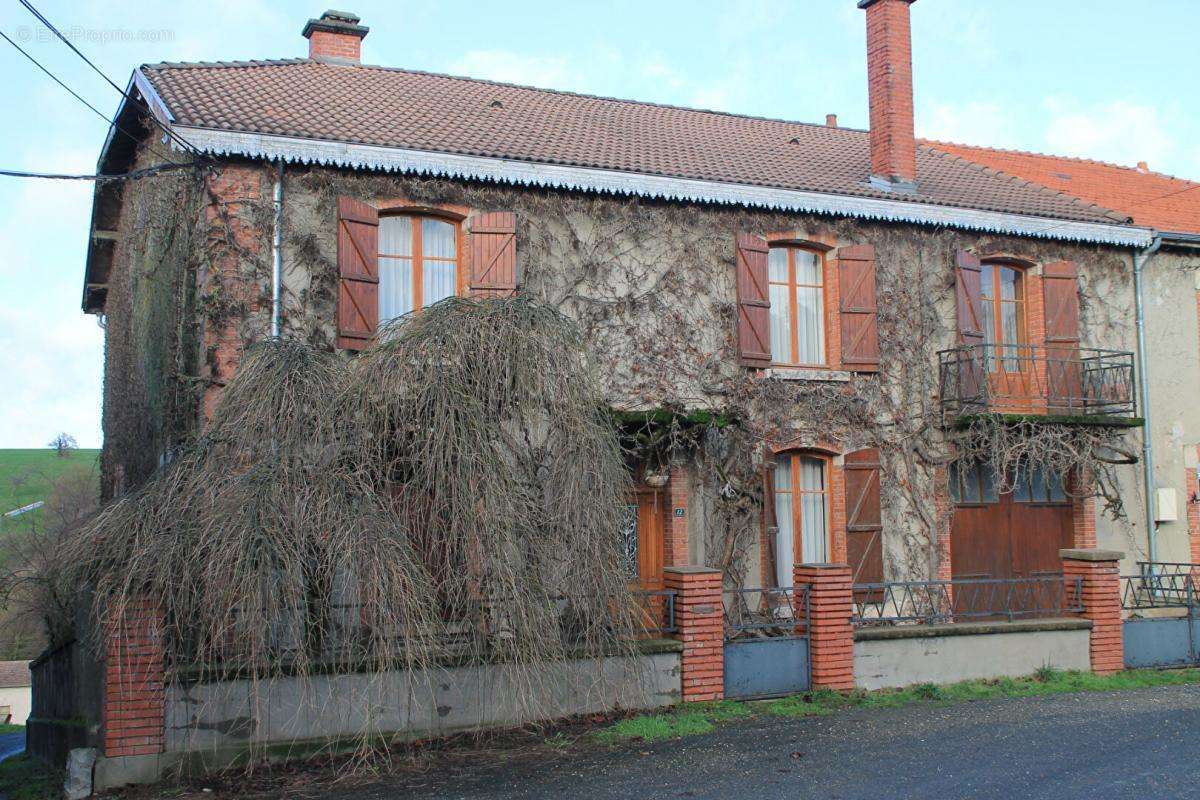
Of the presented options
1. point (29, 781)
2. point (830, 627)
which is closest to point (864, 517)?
point (830, 627)

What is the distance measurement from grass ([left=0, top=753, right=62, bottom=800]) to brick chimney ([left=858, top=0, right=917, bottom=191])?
12.4 meters

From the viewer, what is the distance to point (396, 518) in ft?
26.9

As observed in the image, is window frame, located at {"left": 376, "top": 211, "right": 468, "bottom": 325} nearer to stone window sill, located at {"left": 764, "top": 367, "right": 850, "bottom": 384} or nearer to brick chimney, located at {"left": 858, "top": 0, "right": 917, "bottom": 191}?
stone window sill, located at {"left": 764, "top": 367, "right": 850, "bottom": 384}

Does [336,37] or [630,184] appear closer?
[630,184]

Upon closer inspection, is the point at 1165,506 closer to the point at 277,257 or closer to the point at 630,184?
the point at 630,184

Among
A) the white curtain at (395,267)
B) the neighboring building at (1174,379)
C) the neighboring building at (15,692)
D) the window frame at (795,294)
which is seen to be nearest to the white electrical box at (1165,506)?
the neighboring building at (1174,379)

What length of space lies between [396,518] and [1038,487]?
11.0 m

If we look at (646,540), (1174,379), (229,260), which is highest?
(229,260)

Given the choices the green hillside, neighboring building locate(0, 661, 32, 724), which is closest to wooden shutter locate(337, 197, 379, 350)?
neighboring building locate(0, 661, 32, 724)

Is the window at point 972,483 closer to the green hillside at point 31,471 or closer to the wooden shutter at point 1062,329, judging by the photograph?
the wooden shutter at point 1062,329

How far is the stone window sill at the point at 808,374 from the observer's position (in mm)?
14578

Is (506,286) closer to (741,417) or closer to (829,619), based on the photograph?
(741,417)

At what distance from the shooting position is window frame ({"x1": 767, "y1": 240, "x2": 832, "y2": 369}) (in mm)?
14877

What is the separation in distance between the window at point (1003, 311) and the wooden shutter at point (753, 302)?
358cm
